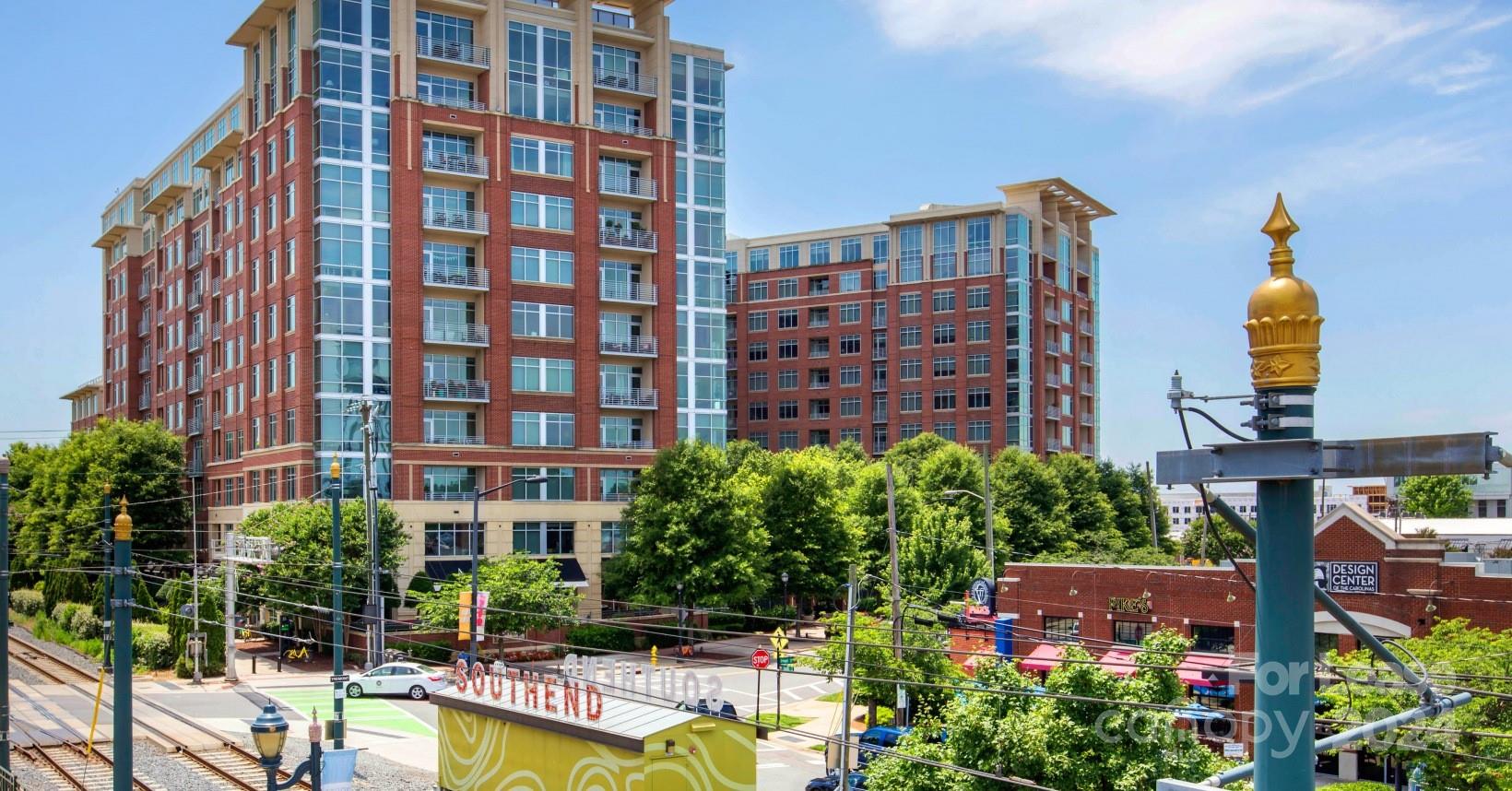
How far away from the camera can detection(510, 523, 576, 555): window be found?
226 feet

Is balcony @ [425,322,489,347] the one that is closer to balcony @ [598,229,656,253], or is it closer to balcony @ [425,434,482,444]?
balcony @ [425,434,482,444]

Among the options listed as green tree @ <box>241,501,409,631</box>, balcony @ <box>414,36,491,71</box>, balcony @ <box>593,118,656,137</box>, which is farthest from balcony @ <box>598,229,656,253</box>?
green tree @ <box>241,501,409,631</box>

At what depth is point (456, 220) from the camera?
6856 centimetres

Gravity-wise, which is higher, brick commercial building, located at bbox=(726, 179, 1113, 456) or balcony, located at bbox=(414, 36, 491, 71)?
balcony, located at bbox=(414, 36, 491, 71)

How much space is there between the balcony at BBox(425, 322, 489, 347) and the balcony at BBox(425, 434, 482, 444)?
5022 millimetres

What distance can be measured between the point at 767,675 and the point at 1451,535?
32044 millimetres

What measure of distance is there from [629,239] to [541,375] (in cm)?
963

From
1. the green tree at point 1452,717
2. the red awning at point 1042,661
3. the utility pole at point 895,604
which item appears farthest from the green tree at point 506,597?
the green tree at point 1452,717

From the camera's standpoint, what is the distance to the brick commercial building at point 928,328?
10669 cm

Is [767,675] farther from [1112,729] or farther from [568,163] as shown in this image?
[1112,729]

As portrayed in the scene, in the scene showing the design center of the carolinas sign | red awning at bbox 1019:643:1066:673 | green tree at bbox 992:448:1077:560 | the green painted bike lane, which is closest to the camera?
the design center of the carolinas sign

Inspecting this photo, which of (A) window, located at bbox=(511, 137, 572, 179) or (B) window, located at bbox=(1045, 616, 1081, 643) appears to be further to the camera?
(A) window, located at bbox=(511, 137, 572, 179)

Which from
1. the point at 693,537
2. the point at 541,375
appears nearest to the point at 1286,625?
the point at 693,537

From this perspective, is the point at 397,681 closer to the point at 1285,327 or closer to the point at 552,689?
the point at 552,689
